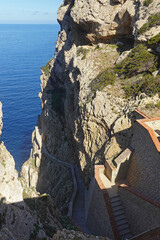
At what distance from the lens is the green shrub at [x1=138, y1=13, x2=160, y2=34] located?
20.2 metres

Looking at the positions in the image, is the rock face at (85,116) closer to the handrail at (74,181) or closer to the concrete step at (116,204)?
the handrail at (74,181)

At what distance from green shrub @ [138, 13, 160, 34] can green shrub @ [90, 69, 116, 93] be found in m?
5.58

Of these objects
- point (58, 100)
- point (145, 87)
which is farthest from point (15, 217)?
point (58, 100)

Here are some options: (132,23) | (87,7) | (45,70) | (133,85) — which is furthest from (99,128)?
(45,70)

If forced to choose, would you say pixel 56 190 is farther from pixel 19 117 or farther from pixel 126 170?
pixel 19 117

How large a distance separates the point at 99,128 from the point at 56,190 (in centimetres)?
1504

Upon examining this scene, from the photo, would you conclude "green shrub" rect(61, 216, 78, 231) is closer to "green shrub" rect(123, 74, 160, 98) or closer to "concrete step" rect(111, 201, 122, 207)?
"concrete step" rect(111, 201, 122, 207)

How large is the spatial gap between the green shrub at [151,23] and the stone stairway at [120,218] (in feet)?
58.2

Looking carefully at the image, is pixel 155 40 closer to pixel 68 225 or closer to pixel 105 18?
pixel 105 18

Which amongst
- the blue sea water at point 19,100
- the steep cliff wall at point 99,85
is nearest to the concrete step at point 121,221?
the steep cliff wall at point 99,85

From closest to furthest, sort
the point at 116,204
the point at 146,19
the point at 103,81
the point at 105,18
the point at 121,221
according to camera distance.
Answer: the point at 121,221 < the point at 116,204 < the point at 103,81 < the point at 146,19 < the point at 105,18

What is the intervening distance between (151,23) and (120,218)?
19.4m

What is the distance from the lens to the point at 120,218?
12.8 metres

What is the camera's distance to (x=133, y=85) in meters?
18.3
